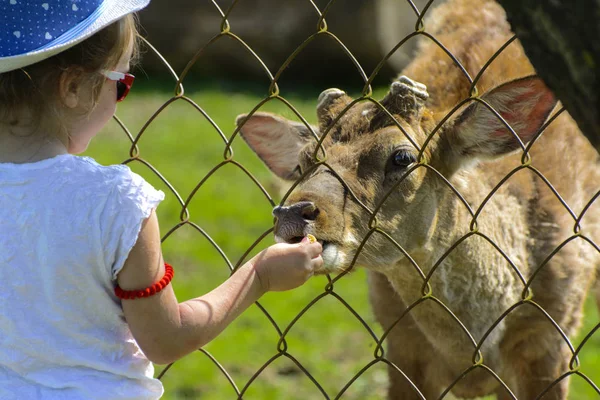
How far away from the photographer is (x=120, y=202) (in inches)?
86.4

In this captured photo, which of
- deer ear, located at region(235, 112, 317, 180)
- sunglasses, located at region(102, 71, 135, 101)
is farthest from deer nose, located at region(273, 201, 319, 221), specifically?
deer ear, located at region(235, 112, 317, 180)

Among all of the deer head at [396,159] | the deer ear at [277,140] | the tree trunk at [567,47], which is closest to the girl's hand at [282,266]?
the deer head at [396,159]

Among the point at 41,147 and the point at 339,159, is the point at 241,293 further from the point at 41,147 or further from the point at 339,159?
the point at 339,159

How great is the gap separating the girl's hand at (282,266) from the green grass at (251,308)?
530mm

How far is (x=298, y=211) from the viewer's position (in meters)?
2.89

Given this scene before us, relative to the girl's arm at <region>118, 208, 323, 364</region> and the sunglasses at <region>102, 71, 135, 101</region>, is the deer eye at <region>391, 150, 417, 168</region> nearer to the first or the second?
the girl's arm at <region>118, 208, 323, 364</region>

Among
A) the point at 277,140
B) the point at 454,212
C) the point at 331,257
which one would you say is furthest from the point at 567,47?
the point at 277,140

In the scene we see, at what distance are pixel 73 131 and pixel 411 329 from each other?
81.4 inches

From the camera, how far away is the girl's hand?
2451 mm

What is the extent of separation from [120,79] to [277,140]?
149cm

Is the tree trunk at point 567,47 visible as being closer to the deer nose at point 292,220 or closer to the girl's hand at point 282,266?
the girl's hand at point 282,266

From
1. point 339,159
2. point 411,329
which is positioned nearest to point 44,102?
point 339,159

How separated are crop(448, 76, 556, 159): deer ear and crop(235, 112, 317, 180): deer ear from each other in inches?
25.8

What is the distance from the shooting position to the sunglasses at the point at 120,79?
2.34 metres
